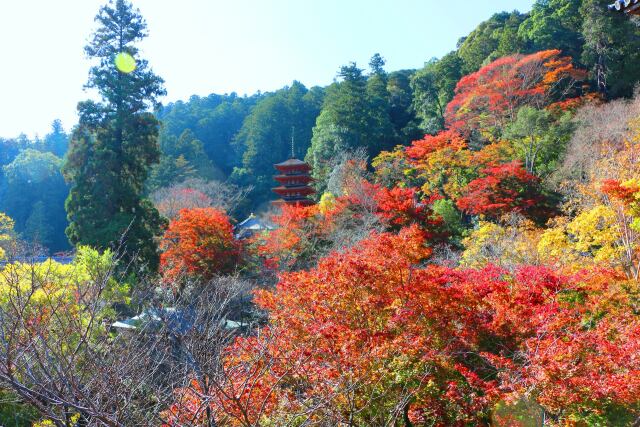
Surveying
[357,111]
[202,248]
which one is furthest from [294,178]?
[202,248]

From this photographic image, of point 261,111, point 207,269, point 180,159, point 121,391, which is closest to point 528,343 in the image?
point 121,391

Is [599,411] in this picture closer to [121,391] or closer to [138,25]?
[121,391]

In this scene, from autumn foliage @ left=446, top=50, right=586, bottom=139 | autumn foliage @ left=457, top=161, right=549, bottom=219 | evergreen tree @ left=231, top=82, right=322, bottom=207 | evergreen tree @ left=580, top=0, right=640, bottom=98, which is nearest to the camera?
autumn foliage @ left=457, top=161, right=549, bottom=219

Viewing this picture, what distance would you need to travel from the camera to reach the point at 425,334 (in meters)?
6.78

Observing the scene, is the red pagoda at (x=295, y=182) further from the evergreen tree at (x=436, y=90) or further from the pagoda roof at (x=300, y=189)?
the evergreen tree at (x=436, y=90)

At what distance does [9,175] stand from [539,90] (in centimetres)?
3413

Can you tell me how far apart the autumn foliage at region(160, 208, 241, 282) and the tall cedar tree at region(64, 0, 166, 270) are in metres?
0.96

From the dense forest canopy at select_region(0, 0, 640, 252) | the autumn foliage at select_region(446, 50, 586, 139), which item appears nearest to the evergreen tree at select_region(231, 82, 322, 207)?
the dense forest canopy at select_region(0, 0, 640, 252)

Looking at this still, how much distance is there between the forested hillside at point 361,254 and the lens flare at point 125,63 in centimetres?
18

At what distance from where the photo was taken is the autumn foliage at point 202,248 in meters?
15.6

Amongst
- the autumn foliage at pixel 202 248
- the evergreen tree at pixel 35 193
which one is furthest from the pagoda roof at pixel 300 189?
the evergreen tree at pixel 35 193

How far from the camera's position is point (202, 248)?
618 inches

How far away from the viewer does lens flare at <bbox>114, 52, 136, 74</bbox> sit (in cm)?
1678

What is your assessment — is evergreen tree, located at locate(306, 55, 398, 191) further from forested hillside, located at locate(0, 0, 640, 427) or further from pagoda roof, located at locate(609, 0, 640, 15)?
pagoda roof, located at locate(609, 0, 640, 15)
